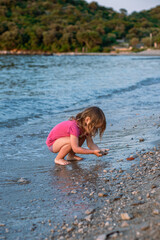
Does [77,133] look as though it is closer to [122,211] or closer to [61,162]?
[61,162]

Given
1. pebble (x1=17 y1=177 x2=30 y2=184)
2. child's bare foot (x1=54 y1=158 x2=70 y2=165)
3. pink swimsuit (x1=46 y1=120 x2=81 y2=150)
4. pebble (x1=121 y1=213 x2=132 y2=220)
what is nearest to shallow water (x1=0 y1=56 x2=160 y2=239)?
pebble (x1=17 y1=177 x2=30 y2=184)

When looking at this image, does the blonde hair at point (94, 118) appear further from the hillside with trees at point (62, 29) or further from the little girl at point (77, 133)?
the hillside with trees at point (62, 29)

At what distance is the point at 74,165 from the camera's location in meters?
3.96

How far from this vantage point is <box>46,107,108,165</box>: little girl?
372 centimetres

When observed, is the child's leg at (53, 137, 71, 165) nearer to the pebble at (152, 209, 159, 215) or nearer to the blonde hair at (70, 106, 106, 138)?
the blonde hair at (70, 106, 106, 138)

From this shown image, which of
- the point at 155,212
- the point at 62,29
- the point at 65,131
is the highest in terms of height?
the point at 62,29

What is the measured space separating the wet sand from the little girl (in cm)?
66

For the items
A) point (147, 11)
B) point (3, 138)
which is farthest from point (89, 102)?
point (147, 11)

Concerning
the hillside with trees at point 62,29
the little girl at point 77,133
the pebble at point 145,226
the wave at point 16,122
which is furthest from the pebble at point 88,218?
the hillside with trees at point 62,29

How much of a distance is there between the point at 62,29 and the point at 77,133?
Answer: 98838mm

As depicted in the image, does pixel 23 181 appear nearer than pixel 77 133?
Yes

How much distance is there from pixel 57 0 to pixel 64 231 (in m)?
152

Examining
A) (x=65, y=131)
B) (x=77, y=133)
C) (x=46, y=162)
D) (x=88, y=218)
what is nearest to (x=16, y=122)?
(x=46, y=162)

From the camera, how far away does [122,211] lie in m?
2.33
